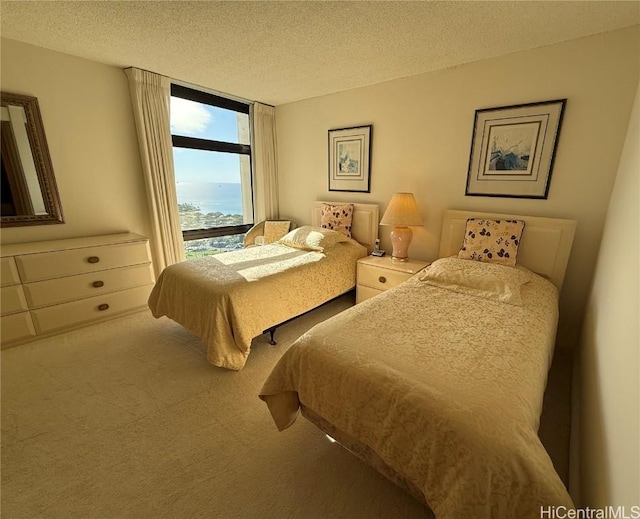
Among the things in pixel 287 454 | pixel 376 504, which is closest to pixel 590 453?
pixel 376 504

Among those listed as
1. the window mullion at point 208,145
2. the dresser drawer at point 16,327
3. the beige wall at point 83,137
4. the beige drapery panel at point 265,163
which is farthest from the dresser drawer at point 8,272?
the beige drapery panel at point 265,163

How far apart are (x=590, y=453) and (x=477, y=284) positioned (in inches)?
40.4

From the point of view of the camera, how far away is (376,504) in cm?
124

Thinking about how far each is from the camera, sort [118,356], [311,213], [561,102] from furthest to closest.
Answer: [311,213] → [118,356] → [561,102]

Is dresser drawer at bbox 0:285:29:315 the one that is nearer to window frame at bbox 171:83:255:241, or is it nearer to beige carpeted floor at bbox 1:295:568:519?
beige carpeted floor at bbox 1:295:568:519

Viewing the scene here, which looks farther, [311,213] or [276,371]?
[311,213]

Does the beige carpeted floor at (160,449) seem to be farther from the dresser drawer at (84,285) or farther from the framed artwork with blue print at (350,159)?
the framed artwork with blue print at (350,159)

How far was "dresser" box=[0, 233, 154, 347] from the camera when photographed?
7.43ft

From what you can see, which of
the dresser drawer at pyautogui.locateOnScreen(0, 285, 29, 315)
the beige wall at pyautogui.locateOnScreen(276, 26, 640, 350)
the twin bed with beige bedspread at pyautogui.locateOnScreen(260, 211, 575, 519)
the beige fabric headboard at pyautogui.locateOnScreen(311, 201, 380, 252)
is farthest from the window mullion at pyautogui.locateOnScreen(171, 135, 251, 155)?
the twin bed with beige bedspread at pyautogui.locateOnScreen(260, 211, 575, 519)

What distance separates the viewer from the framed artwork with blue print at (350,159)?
317cm

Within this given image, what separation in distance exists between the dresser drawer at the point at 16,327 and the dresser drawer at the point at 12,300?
43mm

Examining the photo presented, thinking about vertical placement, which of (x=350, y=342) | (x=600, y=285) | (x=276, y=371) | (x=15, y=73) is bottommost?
(x=276, y=371)

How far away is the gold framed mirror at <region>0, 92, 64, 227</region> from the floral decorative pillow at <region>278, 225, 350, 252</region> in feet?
7.38

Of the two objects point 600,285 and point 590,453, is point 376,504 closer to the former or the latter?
point 590,453
